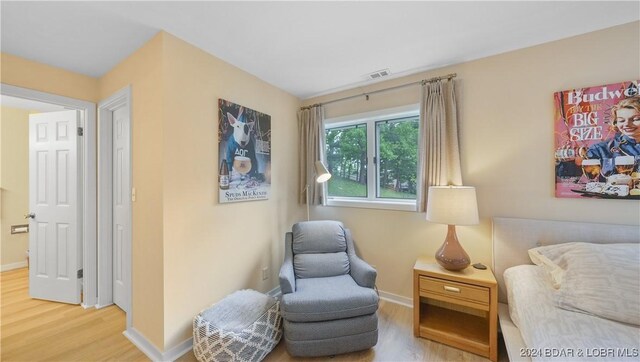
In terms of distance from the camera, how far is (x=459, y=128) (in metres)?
2.19

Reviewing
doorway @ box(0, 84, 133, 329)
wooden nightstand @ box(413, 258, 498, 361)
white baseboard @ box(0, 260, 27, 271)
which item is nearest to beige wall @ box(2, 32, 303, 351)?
doorway @ box(0, 84, 133, 329)

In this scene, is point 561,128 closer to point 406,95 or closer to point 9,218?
point 406,95

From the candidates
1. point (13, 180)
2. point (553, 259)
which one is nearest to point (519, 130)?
point (553, 259)

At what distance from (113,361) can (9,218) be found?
11.2 ft

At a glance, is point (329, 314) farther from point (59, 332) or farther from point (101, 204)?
point (101, 204)

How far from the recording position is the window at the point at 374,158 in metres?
2.57

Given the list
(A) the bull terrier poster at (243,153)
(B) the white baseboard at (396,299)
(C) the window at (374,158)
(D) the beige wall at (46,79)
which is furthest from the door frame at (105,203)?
(B) the white baseboard at (396,299)

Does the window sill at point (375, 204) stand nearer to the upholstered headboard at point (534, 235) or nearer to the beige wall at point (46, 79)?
the upholstered headboard at point (534, 235)

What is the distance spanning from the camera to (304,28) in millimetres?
1698

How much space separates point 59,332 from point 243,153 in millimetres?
2202

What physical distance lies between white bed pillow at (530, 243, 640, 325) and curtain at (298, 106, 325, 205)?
2.10m

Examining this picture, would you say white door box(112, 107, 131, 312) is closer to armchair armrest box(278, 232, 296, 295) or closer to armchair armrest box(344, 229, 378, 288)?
armchair armrest box(278, 232, 296, 295)

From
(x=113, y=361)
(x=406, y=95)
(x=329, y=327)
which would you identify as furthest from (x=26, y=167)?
(x=406, y=95)

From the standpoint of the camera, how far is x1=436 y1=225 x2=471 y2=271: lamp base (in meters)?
1.88
